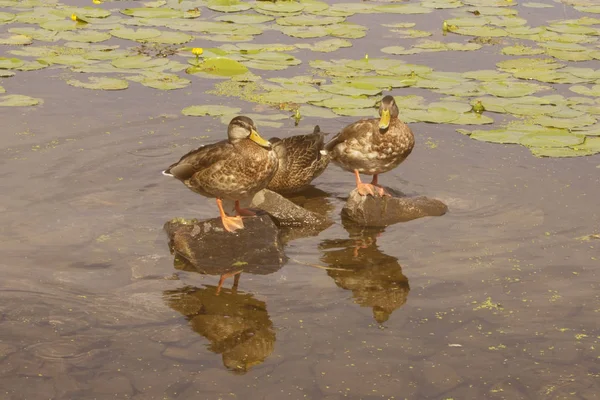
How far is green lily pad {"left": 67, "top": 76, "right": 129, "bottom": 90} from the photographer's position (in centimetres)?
1219

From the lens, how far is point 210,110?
11359 millimetres

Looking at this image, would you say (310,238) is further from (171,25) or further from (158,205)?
(171,25)

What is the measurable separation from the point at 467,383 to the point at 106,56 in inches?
337

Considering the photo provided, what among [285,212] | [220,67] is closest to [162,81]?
[220,67]

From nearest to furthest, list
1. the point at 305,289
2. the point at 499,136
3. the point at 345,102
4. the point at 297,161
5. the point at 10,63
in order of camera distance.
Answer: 1. the point at 305,289
2. the point at 297,161
3. the point at 499,136
4. the point at 345,102
5. the point at 10,63

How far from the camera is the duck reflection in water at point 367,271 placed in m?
7.55

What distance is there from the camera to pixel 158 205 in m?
9.41

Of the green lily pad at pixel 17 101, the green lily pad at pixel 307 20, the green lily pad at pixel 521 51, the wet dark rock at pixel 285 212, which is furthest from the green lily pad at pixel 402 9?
the wet dark rock at pixel 285 212

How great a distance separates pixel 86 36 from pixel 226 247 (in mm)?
7023

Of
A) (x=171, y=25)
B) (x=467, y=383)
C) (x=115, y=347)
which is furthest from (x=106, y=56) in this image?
(x=467, y=383)

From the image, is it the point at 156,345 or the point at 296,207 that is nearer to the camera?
the point at 156,345

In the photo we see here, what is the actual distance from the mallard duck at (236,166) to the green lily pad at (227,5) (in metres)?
7.72

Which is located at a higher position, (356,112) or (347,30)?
(347,30)

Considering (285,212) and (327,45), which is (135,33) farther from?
(285,212)
